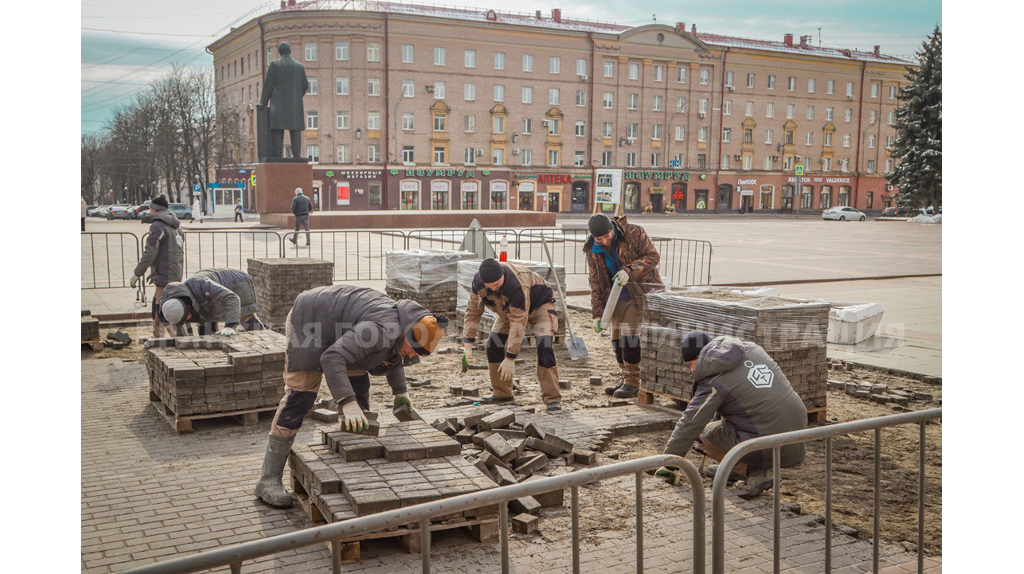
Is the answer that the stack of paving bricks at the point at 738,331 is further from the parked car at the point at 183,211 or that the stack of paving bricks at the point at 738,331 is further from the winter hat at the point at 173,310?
the parked car at the point at 183,211

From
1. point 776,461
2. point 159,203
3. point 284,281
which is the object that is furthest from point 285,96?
point 776,461

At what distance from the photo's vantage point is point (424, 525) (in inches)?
110

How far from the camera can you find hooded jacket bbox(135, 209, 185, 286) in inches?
394

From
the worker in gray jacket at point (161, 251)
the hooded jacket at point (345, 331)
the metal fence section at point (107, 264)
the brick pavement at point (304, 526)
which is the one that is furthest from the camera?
the metal fence section at point (107, 264)

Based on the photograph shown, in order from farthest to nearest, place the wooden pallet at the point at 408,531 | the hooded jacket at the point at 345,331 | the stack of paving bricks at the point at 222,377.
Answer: the stack of paving bricks at the point at 222,377
the hooded jacket at the point at 345,331
the wooden pallet at the point at 408,531

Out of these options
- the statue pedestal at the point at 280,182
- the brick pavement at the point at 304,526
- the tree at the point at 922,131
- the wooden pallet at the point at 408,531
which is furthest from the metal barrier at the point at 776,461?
the statue pedestal at the point at 280,182

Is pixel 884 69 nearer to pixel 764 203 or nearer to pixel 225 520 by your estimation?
pixel 225 520

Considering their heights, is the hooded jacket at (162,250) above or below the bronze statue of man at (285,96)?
below

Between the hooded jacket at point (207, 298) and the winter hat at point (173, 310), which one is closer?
the winter hat at point (173, 310)

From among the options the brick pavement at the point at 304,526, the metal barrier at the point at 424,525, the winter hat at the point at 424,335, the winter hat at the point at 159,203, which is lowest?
the brick pavement at the point at 304,526

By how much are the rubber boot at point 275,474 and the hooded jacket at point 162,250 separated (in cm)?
550

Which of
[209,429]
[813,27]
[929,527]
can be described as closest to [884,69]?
[813,27]

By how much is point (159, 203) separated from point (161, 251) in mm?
587

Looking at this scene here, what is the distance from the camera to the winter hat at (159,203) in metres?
9.99
